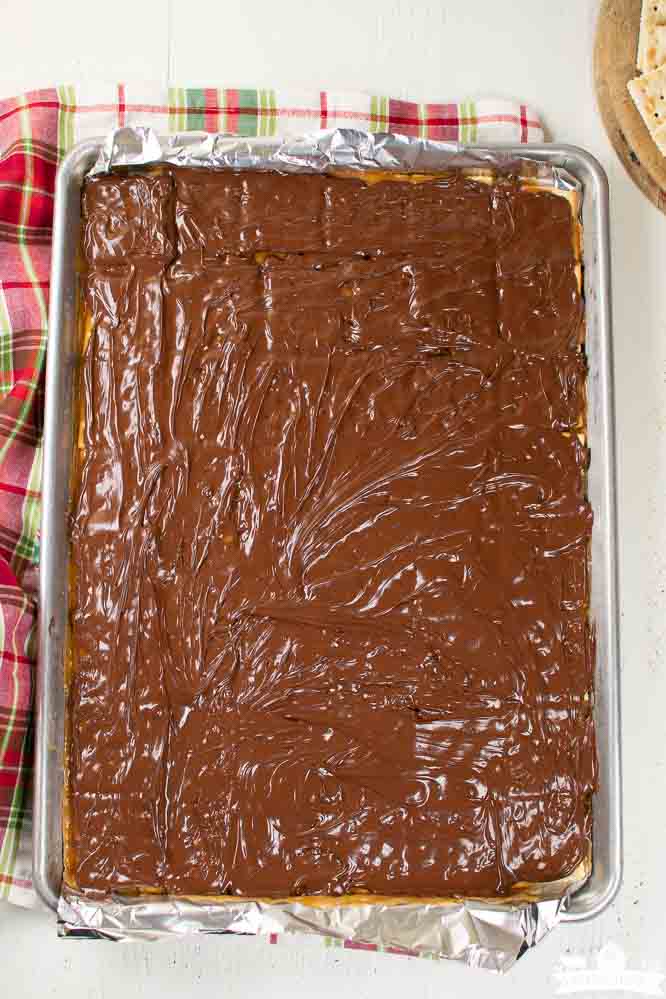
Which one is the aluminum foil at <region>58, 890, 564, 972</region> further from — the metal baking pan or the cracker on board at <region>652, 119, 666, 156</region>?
the cracker on board at <region>652, 119, 666, 156</region>

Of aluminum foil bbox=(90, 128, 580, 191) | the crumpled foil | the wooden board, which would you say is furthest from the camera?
the wooden board

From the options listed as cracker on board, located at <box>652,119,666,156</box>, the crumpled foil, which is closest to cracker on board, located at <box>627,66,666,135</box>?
cracker on board, located at <box>652,119,666,156</box>

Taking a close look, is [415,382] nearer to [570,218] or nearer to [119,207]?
[570,218]

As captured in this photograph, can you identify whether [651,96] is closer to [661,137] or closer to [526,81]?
[661,137]

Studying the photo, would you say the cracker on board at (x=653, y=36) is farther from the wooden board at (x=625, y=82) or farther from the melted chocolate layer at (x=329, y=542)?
the melted chocolate layer at (x=329, y=542)

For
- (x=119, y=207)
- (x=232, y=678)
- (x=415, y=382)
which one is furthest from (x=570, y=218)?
(x=232, y=678)

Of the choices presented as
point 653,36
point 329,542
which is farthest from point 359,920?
Result: point 653,36
